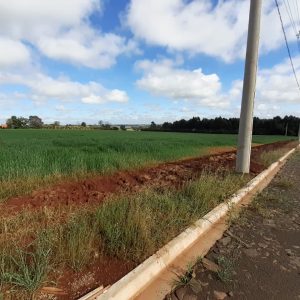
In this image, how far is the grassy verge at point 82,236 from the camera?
3.14 meters

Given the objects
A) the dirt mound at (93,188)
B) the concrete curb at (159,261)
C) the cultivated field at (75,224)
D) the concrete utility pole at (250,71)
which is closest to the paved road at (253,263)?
the concrete curb at (159,261)

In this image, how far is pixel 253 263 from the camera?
412 centimetres

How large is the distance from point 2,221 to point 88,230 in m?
1.26

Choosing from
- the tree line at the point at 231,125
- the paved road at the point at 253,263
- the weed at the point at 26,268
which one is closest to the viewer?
the weed at the point at 26,268

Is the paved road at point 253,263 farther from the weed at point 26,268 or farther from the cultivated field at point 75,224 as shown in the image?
the weed at point 26,268

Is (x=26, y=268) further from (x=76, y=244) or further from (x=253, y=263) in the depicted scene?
(x=253, y=263)

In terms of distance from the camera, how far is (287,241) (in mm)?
4988

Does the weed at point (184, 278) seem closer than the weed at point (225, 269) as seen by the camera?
Yes

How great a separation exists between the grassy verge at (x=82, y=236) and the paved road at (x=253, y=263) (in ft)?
2.01

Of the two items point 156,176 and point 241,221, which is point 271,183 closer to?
point 156,176

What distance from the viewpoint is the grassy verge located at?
3141 mm

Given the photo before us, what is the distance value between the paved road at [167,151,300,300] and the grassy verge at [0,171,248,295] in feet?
2.01

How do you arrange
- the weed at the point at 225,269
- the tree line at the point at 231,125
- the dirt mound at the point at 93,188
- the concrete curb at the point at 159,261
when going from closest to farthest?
the concrete curb at the point at 159,261
the weed at the point at 225,269
the dirt mound at the point at 93,188
the tree line at the point at 231,125

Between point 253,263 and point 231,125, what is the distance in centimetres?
11591
